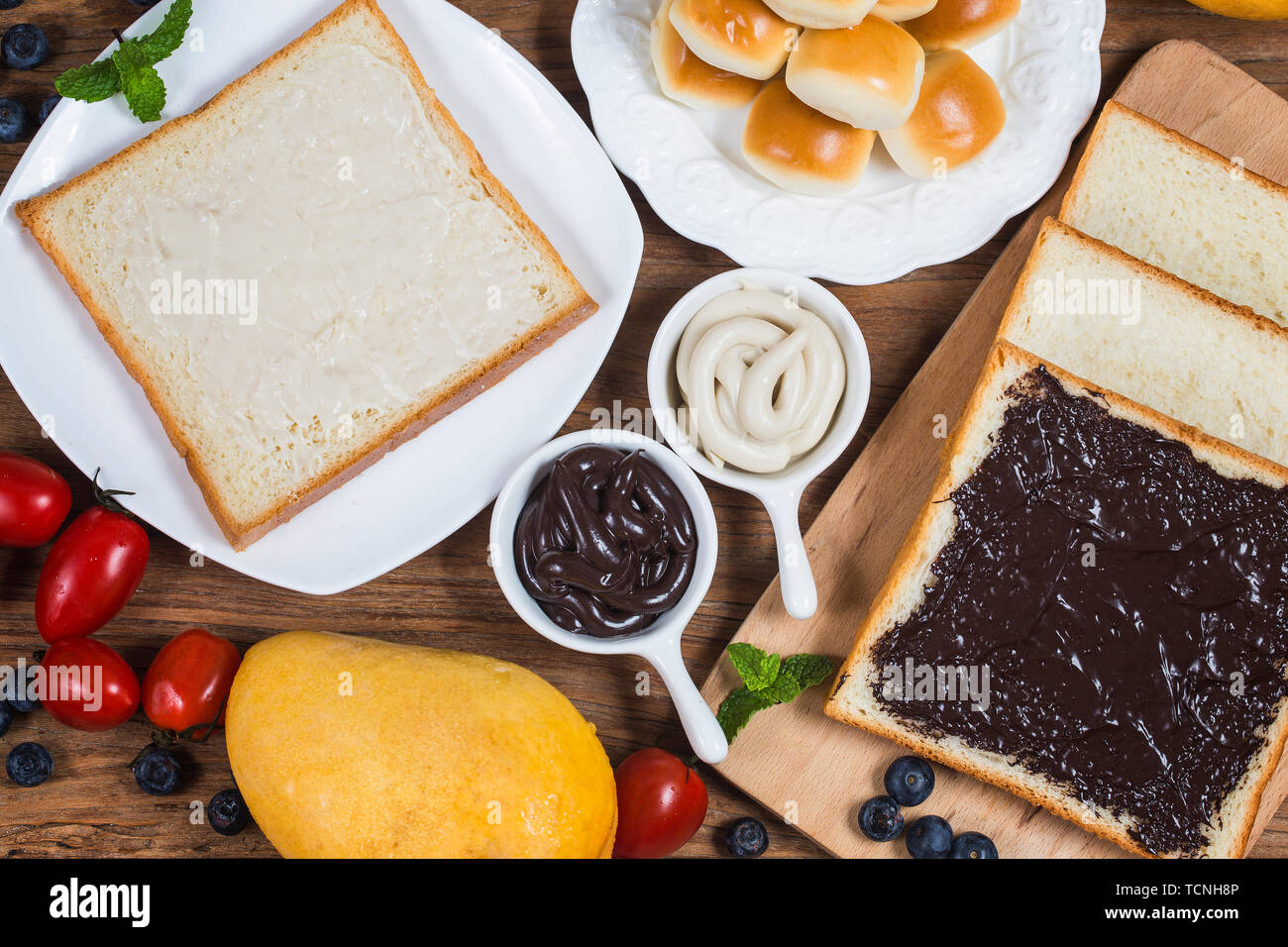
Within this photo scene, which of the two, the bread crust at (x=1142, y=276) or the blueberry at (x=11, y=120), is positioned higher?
the blueberry at (x=11, y=120)

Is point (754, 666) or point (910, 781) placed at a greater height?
point (754, 666)

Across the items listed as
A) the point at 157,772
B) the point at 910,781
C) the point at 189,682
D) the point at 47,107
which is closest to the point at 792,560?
the point at 910,781

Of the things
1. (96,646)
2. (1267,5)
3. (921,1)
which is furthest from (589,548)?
(1267,5)

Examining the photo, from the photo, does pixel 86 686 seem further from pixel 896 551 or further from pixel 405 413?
pixel 896 551

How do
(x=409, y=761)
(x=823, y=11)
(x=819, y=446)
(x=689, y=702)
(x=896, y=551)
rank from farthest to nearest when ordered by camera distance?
(x=896, y=551)
(x=819, y=446)
(x=689, y=702)
(x=823, y=11)
(x=409, y=761)

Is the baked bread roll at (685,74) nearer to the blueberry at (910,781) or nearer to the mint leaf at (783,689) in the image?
the mint leaf at (783,689)

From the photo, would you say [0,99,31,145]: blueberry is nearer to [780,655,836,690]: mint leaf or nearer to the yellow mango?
the yellow mango

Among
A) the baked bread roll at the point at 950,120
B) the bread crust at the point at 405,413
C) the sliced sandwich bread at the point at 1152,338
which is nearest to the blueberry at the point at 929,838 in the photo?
the sliced sandwich bread at the point at 1152,338
